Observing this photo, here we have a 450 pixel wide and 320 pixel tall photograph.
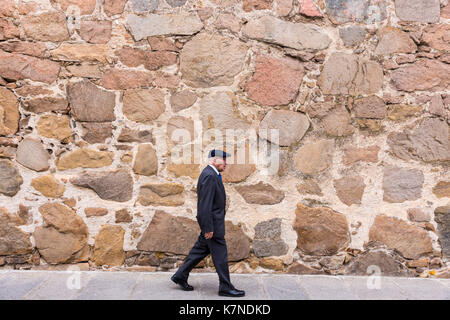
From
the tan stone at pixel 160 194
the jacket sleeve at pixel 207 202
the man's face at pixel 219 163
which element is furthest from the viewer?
the tan stone at pixel 160 194

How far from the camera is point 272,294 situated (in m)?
3.33

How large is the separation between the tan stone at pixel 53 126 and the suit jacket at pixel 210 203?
52.4 inches

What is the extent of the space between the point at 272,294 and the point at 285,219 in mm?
714

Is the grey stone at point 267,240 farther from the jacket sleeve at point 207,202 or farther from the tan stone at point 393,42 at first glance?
the tan stone at point 393,42

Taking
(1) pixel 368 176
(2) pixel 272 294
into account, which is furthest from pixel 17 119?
(1) pixel 368 176

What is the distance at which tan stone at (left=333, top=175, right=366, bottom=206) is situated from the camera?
3.80 meters

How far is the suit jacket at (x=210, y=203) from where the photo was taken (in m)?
3.16

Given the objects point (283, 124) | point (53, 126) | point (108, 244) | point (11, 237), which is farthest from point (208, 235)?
point (11, 237)

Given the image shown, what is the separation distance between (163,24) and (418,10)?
87.0 inches

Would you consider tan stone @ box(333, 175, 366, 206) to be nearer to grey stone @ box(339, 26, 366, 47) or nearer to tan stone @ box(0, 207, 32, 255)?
grey stone @ box(339, 26, 366, 47)

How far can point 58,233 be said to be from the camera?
3705mm

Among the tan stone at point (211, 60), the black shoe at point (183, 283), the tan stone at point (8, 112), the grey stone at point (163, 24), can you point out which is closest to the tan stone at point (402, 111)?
the tan stone at point (211, 60)

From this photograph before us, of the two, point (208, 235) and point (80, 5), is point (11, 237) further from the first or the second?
point (80, 5)

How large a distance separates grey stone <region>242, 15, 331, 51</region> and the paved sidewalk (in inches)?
79.1
